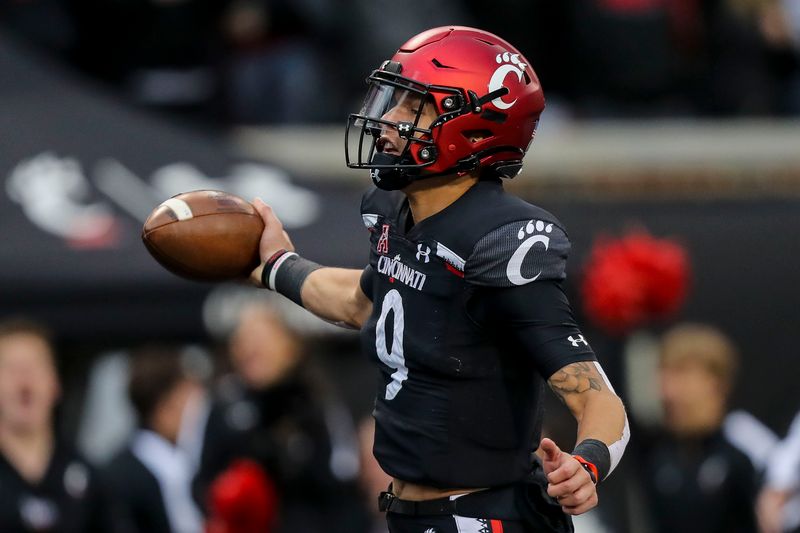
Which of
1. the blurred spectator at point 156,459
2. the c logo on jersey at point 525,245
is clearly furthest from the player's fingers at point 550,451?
the blurred spectator at point 156,459

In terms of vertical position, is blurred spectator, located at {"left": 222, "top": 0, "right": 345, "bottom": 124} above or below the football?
below

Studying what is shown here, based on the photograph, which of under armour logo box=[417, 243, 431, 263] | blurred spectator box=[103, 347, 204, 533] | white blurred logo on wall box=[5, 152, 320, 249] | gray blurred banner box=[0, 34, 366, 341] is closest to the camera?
under armour logo box=[417, 243, 431, 263]

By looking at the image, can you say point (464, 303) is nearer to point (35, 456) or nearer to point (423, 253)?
point (423, 253)

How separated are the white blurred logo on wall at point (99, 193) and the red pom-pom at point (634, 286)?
4.96 ft

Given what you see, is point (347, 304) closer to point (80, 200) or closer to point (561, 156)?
point (80, 200)

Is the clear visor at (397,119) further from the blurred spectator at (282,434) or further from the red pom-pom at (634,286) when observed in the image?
the blurred spectator at (282,434)

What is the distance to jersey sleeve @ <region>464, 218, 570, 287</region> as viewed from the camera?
359 cm

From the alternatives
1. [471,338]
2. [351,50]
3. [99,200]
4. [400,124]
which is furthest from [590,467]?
[351,50]

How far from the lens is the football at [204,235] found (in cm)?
415

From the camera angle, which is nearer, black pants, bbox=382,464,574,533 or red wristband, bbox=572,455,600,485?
red wristband, bbox=572,455,600,485

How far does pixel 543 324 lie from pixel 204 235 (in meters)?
1.01

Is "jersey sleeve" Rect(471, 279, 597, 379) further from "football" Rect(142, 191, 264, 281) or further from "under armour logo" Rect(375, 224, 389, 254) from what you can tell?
"football" Rect(142, 191, 264, 281)

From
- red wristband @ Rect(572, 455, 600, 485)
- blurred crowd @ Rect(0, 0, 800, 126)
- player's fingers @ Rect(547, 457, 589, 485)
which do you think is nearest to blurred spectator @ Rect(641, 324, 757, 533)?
blurred crowd @ Rect(0, 0, 800, 126)

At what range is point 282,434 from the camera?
6824 millimetres
